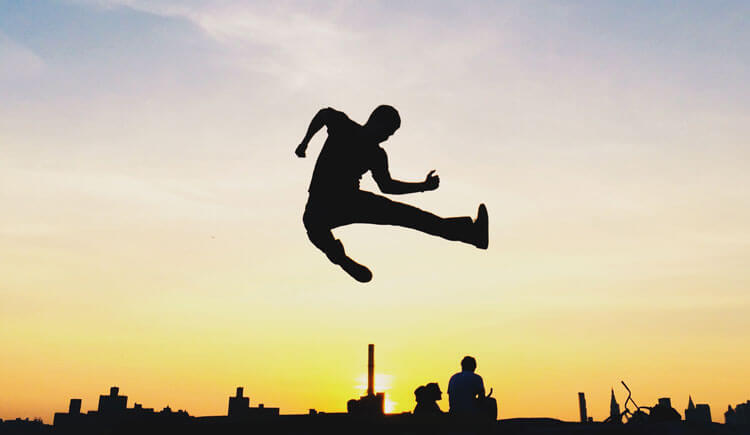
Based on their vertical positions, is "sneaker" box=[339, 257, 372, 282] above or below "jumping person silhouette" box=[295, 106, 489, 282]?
below

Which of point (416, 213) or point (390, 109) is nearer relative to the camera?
point (390, 109)

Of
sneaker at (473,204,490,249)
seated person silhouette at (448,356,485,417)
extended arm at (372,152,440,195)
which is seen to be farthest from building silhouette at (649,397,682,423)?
extended arm at (372,152,440,195)

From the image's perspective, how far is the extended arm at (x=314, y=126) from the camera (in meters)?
8.41

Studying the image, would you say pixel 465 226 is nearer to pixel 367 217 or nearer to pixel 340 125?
pixel 367 217

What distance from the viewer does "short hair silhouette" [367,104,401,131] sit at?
831 centimetres

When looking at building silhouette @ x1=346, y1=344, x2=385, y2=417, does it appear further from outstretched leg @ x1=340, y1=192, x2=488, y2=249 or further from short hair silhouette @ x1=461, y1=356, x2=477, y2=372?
outstretched leg @ x1=340, y1=192, x2=488, y2=249

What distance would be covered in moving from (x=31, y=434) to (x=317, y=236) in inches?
2212

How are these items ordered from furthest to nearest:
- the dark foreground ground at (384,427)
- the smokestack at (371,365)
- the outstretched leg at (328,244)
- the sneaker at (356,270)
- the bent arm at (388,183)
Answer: the smokestack at (371,365) < the sneaker at (356,270) < the bent arm at (388,183) < the outstretched leg at (328,244) < the dark foreground ground at (384,427)

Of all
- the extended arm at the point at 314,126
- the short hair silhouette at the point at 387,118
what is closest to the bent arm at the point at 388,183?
the short hair silhouette at the point at 387,118

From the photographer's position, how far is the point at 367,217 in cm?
881

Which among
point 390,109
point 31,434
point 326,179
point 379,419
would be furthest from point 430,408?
point 31,434

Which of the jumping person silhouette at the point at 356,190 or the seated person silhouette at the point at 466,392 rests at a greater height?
the jumping person silhouette at the point at 356,190

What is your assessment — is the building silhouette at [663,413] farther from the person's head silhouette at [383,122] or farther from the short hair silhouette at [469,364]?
the person's head silhouette at [383,122]

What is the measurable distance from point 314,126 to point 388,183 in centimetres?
120
